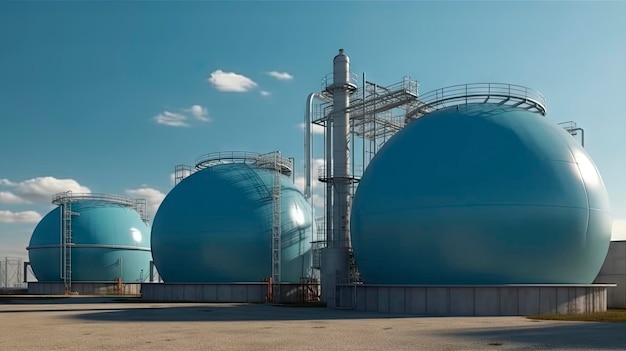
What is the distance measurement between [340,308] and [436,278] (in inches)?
261

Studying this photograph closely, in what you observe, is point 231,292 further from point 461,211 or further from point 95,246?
point 95,246

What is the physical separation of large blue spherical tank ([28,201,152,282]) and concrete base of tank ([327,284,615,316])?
35618 mm

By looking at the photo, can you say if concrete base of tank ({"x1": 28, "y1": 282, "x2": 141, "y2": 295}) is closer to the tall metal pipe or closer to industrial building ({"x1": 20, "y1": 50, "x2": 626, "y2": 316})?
industrial building ({"x1": 20, "y1": 50, "x2": 626, "y2": 316})

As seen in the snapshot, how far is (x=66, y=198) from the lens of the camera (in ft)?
193

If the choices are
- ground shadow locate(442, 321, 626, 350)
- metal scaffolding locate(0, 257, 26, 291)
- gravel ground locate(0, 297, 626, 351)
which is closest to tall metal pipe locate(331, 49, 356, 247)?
gravel ground locate(0, 297, 626, 351)

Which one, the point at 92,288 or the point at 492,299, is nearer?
the point at 492,299

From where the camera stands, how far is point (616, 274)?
3622cm

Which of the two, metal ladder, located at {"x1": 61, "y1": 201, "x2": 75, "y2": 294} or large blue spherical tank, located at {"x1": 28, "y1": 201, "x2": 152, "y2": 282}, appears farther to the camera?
large blue spherical tank, located at {"x1": 28, "y1": 201, "x2": 152, "y2": 282}

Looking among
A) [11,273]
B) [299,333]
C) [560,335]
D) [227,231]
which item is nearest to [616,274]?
[560,335]

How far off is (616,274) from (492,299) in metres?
13.2

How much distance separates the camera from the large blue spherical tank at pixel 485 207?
2741cm

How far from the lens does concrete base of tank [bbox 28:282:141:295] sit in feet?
185

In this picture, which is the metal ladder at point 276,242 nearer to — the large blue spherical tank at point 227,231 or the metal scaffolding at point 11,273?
the large blue spherical tank at point 227,231

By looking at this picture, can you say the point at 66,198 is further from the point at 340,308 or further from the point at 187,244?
the point at 340,308
